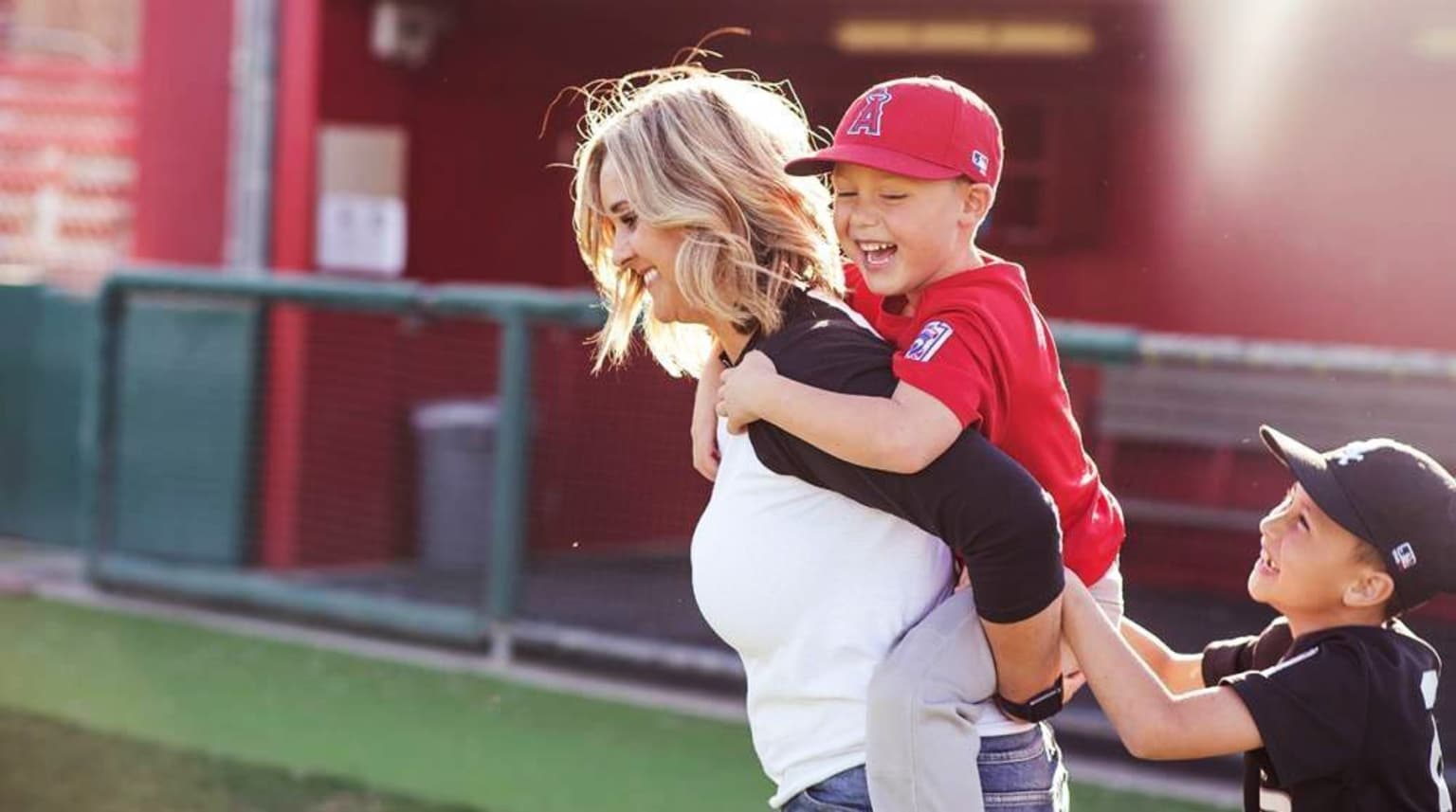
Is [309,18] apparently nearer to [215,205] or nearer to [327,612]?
[215,205]

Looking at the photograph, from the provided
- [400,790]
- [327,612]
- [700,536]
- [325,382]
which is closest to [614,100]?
[700,536]

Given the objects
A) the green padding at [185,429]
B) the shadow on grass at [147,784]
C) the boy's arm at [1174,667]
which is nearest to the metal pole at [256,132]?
the green padding at [185,429]

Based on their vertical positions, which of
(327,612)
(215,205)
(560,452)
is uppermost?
(215,205)

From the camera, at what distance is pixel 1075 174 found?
10.3 m

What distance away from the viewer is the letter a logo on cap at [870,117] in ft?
7.66

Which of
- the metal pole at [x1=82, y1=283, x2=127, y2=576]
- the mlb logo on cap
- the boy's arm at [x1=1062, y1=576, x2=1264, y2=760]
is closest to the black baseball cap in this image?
the mlb logo on cap

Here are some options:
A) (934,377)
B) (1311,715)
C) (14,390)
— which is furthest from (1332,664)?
(14,390)

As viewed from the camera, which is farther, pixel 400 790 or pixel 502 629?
pixel 502 629

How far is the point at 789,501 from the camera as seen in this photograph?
2254 millimetres

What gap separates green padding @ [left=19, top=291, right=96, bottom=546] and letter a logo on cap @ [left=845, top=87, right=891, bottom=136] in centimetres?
Result: 847

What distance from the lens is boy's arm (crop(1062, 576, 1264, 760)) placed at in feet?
7.41

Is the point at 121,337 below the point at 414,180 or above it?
below

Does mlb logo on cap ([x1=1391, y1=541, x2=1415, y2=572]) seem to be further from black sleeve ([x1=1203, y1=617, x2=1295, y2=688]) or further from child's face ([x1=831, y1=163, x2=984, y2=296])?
child's face ([x1=831, y1=163, x2=984, y2=296])

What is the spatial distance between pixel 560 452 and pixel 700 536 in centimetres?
660
